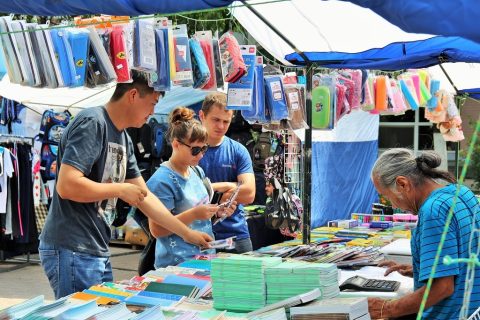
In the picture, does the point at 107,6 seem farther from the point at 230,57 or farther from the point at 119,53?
the point at 230,57

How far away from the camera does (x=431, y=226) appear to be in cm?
252

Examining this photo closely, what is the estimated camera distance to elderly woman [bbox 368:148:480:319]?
252 centimetres

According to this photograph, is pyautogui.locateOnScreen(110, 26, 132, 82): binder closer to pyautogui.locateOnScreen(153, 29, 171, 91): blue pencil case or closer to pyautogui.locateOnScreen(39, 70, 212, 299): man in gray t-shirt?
pyautogui.locateOnScreen(153, 29, 171, 91): blue pencil case

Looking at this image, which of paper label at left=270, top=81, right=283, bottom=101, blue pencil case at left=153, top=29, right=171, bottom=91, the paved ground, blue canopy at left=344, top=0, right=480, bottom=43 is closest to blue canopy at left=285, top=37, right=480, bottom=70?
paper label at left=270, top=81, right=283, bottom=101

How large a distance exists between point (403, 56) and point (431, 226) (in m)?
3.00

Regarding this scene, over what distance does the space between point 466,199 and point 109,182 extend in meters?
1.61

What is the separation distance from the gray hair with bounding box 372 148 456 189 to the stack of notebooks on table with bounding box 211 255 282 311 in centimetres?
60

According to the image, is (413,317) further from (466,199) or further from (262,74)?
(262,74)

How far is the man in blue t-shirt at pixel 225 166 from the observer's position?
449 cm

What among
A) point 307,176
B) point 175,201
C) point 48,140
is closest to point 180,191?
point 175,201

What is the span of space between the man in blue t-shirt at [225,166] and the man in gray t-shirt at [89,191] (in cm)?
112

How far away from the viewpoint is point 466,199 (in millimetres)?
2627

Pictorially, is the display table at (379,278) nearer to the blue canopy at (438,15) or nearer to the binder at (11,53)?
the blue canopy at (438,15)

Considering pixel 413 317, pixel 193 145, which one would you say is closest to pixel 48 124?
pixel 193 145
